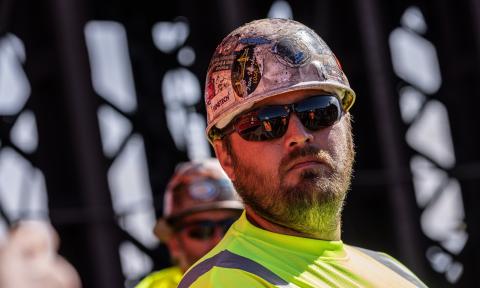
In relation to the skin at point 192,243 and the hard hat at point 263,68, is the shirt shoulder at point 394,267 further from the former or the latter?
the skin at point 192,243

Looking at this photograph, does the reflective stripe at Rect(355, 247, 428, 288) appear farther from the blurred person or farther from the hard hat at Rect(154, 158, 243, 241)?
the hard hat at Rect(154, 158, 243, 241)

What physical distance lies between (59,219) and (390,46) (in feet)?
8.37

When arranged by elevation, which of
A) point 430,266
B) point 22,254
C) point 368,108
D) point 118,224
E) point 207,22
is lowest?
point 430,266

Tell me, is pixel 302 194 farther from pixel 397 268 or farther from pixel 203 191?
pixel 203 191

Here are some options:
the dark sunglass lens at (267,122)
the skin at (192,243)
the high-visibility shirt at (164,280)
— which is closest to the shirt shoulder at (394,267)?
the dark sunglass lens at (267,122)

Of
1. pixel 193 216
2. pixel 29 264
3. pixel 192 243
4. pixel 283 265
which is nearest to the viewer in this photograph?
pixel 283 265

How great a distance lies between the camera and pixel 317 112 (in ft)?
8.04

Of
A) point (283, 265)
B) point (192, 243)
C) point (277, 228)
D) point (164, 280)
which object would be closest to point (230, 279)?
point (283, 265)

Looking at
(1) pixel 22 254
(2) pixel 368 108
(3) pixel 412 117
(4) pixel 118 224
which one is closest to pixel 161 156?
(4) pixel 118 224

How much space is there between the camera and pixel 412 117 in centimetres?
794

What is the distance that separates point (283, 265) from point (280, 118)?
1.15ft

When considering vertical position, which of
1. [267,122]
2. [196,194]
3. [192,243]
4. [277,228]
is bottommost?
[192,243]

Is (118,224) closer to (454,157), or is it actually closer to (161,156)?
(161,156)

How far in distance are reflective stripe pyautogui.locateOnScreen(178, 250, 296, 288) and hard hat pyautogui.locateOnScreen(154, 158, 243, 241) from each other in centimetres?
199
